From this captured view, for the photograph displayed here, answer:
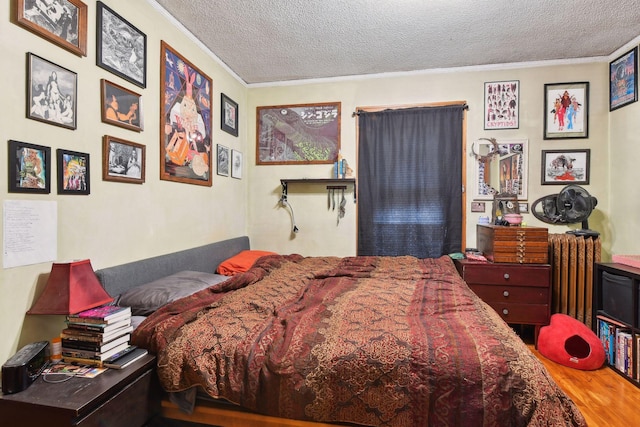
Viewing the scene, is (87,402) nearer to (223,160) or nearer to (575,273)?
(223,160)

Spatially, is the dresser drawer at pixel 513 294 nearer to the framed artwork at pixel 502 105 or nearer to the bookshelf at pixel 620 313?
the bookshelf at pixel 620 313

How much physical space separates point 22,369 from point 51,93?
4.05 ft

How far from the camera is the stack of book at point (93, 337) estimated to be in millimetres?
1314

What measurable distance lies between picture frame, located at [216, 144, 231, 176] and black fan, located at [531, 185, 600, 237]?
321cm

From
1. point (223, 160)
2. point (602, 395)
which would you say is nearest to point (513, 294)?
point (602, 395)

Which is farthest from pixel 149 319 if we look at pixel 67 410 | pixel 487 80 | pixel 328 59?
pixel 487 80

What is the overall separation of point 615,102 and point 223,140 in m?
3.84

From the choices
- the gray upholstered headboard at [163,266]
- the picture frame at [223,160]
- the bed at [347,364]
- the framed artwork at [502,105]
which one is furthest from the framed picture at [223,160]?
the framed artwork at [502,105]

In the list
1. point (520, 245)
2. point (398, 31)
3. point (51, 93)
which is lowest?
point (520, 245)

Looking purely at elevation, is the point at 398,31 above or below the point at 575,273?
above

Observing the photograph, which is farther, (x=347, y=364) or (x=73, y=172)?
(x=73, y=172)

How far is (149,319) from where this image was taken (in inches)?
60.8

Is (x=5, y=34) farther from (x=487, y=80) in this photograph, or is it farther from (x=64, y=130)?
(x=487, y=80)

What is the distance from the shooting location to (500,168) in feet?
10.9
